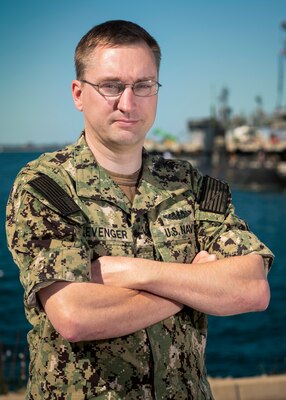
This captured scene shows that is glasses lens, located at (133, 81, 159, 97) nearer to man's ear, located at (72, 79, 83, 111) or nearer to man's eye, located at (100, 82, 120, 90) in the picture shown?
man's eye, located at (100, 82, 120, 90)

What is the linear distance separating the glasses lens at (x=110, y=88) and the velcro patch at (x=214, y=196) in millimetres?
579

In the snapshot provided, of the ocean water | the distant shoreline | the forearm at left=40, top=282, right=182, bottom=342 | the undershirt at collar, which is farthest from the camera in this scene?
the ocean water

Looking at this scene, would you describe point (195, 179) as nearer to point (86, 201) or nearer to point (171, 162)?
point (171, 162)

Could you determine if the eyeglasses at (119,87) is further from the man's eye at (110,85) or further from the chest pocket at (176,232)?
the chest pocket at (176,232)

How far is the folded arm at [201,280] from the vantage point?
2180 mm

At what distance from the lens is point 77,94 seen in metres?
2.38

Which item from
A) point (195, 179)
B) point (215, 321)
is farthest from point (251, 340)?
point (195, 179)

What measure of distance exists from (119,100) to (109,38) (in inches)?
9.2

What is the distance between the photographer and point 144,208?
2.32 meters

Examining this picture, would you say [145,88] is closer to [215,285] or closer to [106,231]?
[106,231]

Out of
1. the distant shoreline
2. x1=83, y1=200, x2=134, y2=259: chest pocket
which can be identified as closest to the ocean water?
the distant shoreline

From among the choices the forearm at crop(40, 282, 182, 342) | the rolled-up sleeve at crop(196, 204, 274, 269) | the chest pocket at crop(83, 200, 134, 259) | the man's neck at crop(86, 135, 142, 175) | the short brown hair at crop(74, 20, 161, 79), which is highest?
the short brown hair at crop(74, 20, 161, 79)

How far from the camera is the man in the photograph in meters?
2.11

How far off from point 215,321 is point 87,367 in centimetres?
1895
